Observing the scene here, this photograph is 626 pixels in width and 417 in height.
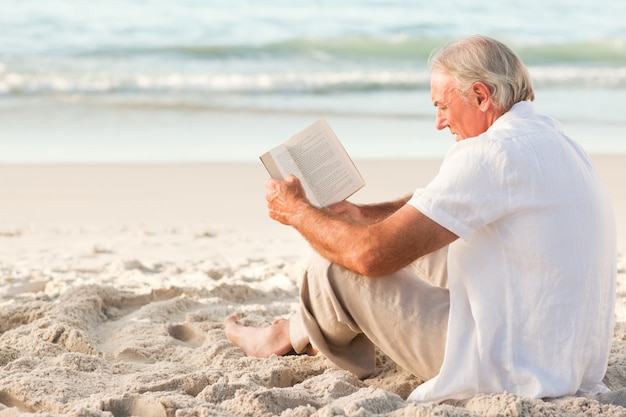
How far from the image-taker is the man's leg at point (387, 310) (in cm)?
302

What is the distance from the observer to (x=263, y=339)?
144 inches

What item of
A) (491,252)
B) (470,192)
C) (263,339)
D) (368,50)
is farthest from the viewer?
(368,50)

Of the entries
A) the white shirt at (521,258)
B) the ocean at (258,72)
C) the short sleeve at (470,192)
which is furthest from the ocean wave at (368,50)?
the short sleeve at (470,192)

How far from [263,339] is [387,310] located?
78 centimetres

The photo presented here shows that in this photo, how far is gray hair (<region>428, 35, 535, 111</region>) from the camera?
287cm

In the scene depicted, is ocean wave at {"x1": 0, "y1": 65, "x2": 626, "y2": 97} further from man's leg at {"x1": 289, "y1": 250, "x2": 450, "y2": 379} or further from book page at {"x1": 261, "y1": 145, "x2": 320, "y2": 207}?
man's leg at {"x1": 289, "y1": 250, "x2": 450, "y2": 379}

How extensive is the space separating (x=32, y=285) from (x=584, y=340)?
116 inches

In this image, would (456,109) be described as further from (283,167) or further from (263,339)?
(263,339)

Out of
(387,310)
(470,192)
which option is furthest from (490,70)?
(387,310)

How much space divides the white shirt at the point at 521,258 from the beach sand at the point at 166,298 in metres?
0.10

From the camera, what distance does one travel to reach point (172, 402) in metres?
2.86

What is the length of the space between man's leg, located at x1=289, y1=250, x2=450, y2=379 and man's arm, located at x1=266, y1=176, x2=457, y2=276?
9cm

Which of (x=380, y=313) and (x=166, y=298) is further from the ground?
(x=380, y=313)

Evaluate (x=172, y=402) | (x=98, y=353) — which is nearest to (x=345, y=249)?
(x=172, y=402)
